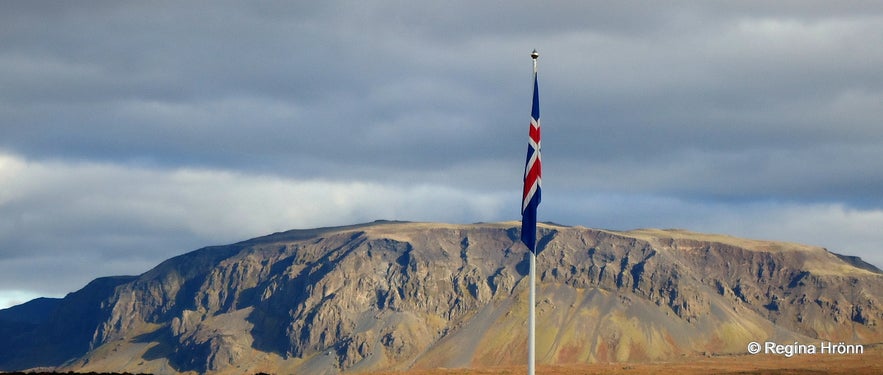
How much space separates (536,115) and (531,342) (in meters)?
10.4

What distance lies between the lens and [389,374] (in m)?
177

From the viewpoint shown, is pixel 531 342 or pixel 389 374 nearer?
pixel 531 342

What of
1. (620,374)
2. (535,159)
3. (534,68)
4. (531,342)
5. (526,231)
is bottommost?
(620,374)

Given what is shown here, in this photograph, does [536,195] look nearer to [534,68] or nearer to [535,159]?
[535,159]

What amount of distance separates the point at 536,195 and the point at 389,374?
418 ft

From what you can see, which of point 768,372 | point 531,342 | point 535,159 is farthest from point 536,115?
point 768,372

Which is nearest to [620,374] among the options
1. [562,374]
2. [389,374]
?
[562,374]

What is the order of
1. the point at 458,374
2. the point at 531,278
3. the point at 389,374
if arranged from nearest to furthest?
1. the point at 531,278
2. the point at 389,374
3. the point at 458,374

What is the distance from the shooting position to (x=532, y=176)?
5328 centimetres

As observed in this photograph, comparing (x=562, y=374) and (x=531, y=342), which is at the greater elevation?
(x=531, y=342)

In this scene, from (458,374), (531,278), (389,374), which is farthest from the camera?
(458,374)

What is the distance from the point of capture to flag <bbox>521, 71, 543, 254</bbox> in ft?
174

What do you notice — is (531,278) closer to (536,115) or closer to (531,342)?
(531,342)

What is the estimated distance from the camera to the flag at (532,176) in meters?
53.1
